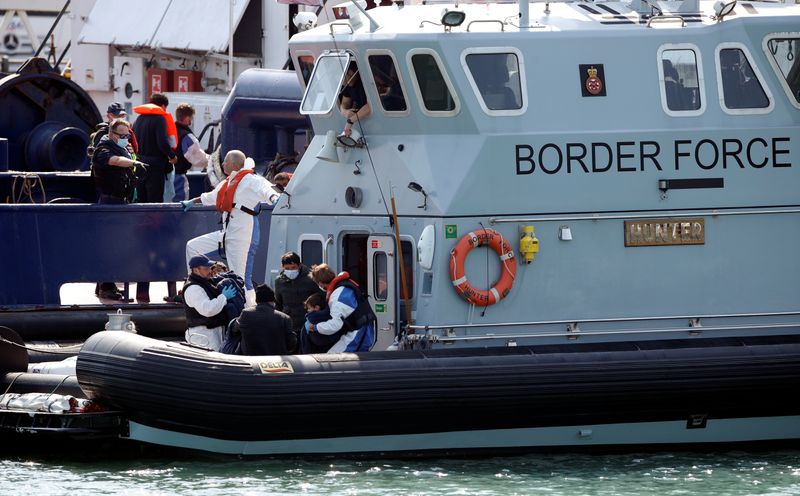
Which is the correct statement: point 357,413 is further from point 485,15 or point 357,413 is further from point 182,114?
point 182,114

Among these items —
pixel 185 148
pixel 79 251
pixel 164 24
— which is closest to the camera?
pixel 79 251

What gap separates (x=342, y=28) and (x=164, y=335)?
3.51 meters

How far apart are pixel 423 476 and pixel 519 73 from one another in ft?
8.86

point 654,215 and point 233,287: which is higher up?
point 654,215

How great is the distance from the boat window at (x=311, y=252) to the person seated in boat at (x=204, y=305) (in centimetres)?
58

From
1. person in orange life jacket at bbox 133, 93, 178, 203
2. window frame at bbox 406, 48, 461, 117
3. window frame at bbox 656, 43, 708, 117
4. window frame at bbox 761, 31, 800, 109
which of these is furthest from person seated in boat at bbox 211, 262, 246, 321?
window frame at bbox 761, 31, 800, 109

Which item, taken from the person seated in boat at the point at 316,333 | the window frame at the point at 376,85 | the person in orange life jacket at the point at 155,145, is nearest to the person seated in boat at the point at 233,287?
the person seated in boat at the point at 316,333

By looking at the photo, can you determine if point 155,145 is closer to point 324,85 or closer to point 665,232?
point 324,85

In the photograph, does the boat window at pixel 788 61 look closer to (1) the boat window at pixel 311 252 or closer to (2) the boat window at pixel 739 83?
(2) the boat window at pixel 739 83

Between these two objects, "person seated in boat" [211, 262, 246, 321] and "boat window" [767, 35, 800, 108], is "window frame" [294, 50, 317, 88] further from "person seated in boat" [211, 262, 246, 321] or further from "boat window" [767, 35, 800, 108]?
"boat window" [767, 35, 800, 108]

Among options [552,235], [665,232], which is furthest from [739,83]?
[552,235]

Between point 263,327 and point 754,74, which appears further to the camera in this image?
point 754,74

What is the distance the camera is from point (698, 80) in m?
9.81

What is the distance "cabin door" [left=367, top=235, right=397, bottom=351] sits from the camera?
9859 mm
